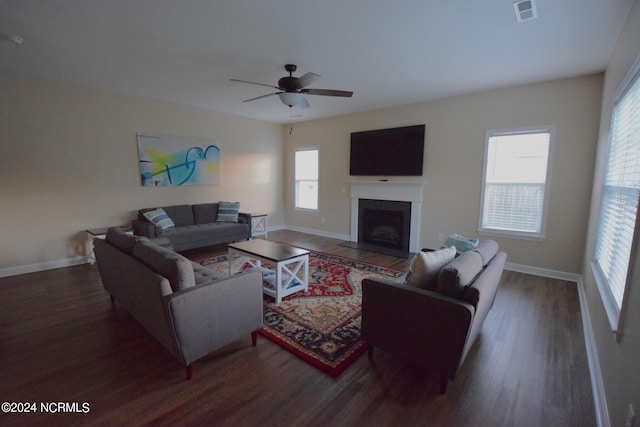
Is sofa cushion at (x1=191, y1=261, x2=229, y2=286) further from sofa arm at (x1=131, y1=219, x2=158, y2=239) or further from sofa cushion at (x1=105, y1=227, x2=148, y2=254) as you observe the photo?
sofa arm at (x1=131, y1=219, x2=158, y2=239)

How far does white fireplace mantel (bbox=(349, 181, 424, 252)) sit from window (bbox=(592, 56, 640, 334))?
2564mm

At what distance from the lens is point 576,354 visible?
2.26 m

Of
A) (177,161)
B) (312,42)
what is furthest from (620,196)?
(177,161)

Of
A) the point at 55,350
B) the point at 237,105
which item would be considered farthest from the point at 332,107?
the point at 55,350

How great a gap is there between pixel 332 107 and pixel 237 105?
5.89 feet

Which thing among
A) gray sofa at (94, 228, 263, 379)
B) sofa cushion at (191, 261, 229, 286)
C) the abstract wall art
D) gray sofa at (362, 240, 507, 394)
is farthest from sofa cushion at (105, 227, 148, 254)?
the abstract wall art

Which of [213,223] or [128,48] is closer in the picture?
[128,48]

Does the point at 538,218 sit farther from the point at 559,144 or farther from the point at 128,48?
the point at 128,48

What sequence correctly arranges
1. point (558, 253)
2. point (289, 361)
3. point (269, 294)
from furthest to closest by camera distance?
1. point (558, 253)
2. point (269, 294)
3. point (289, 361)

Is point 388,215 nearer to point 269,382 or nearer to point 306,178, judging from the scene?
point 306,178

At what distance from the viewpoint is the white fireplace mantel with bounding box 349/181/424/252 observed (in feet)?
16.8

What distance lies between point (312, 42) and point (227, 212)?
3.73 meters

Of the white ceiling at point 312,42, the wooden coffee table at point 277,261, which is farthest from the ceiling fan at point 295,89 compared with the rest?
the wooden coffee table at point 277,261

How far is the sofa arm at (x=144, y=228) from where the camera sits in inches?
170
